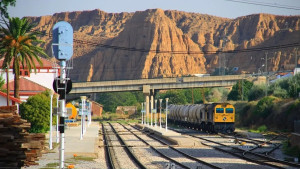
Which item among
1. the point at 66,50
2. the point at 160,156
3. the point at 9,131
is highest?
the point at 66,50

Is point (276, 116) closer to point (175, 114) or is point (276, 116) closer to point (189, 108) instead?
point (189, 108)

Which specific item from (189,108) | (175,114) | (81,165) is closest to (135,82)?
(175,114)

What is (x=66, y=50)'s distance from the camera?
65.0ft

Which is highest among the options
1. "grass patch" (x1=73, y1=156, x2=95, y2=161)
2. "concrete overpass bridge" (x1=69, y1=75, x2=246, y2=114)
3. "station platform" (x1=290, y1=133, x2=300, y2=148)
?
"concrete overpass bridge" (x1=69, y1=75, x2=246, y2=114)

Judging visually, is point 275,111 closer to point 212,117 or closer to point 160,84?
point 212,117

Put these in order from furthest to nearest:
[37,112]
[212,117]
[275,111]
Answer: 1. [275,111]
2. [212,117]
3. [37,112]

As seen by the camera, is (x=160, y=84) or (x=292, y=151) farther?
(x=160, y=84)

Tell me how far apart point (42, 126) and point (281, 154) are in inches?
1070

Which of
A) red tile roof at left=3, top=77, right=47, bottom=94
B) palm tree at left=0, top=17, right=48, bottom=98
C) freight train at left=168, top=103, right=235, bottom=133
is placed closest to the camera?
palm tree at left=0, top=17, right=48, bottom=98

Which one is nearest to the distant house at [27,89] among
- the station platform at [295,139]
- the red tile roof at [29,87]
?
the red tile roof at [29,87]

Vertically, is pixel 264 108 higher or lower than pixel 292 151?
higher

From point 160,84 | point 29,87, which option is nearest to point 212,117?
point 29,87

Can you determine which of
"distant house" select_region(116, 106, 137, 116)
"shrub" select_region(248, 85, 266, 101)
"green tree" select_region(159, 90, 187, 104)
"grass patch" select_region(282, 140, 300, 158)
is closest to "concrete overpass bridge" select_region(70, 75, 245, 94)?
"shrub" select_region(248, 85, 266, 101)

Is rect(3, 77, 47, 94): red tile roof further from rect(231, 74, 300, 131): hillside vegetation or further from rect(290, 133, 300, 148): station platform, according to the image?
rect(290, 133, 300, 148): station platform
